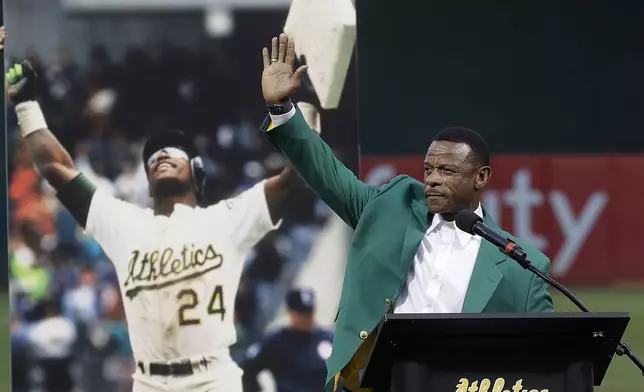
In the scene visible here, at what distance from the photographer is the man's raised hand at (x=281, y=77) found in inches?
142

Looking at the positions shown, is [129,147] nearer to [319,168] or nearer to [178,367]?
[178,367]

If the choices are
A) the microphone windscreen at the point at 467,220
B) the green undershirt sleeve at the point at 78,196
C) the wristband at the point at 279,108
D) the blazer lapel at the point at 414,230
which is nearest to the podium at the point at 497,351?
the microphone windscreen at the point at 467,220

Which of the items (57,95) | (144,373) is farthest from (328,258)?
(57,95)

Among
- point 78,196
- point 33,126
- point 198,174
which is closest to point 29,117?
point 33,126

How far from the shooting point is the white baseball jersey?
198 inches

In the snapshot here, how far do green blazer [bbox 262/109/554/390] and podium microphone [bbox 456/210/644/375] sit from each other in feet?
1.04

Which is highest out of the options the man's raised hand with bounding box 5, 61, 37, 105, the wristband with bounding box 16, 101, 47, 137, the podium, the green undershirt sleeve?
the man's raised hand with bounding box 5, 61, 37, 105

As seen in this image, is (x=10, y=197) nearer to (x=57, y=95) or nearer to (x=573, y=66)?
(x=57, y=95)

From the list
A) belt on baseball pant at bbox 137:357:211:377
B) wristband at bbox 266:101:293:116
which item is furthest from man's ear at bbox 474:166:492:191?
belt on baseball pant at bbox 137:357:211:377

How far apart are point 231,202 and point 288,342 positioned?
24.1 inches

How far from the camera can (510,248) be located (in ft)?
10.5

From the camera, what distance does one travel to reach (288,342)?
508 centimetres

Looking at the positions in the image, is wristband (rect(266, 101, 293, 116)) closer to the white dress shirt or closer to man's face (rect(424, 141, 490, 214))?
man's face (rect(424, 141, 490, 214))

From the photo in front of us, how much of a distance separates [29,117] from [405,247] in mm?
1960
